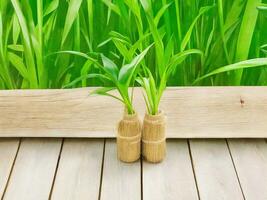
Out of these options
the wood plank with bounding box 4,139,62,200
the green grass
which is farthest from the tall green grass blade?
the wood plank with bounding box 4,139,62,200

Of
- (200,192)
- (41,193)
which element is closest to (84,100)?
(41,193)

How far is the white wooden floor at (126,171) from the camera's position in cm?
140

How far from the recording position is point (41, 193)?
1.40m

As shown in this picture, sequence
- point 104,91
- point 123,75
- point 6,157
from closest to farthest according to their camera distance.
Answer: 1. point 123,75
2. point 104,91
3. point 6,157

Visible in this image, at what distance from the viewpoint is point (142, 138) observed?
150 centimetres

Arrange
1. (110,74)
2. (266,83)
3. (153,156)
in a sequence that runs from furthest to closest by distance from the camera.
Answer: (266,83) → (153,156) → (110,74)

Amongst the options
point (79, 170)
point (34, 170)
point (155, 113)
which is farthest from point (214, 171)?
point (34, 170)

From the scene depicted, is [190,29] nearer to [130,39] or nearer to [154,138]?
[130,39]

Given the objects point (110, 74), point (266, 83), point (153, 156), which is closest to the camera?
point (110, 74)

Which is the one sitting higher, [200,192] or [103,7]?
[103,7]

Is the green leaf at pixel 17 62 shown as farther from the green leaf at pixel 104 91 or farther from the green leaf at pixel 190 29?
the green leaf at pixel 190 29

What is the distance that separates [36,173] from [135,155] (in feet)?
0.82

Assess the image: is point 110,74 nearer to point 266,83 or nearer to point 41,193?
point 41,193

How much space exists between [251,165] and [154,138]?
26cm
